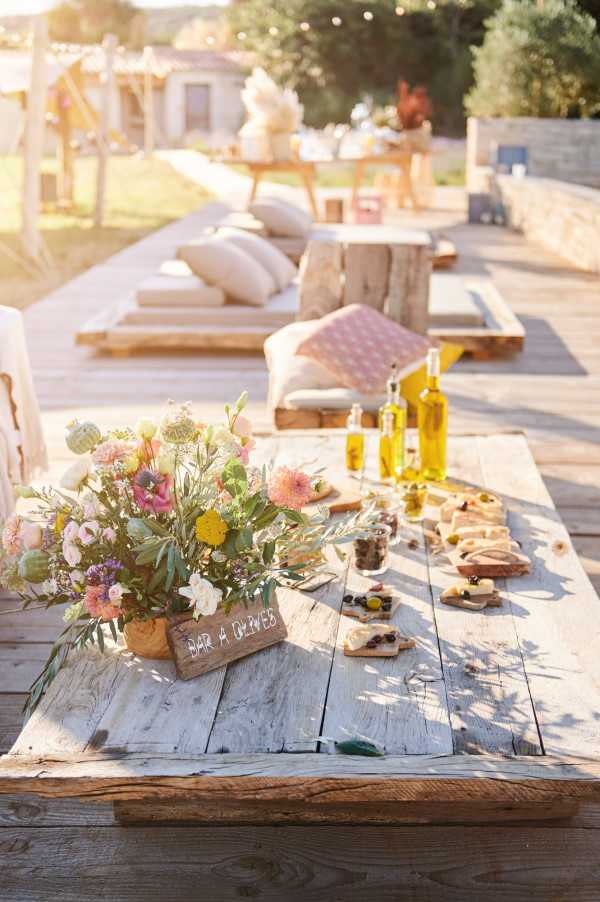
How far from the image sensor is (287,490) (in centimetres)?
216

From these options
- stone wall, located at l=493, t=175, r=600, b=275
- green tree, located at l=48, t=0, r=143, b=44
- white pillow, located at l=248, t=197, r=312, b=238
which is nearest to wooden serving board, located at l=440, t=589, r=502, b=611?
white pillow, located at l=248, t=197, r=312, b=238

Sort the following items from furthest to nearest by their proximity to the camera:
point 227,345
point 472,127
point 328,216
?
point 472,127
point 328,216
point 227,345

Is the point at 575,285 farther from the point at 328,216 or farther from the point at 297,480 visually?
the point at 297,480

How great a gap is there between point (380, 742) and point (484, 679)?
0.30m

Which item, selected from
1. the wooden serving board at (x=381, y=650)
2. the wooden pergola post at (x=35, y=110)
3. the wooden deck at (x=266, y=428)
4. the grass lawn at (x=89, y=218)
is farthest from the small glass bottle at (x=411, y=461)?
the wooden pergola post at (x=35, y=110)

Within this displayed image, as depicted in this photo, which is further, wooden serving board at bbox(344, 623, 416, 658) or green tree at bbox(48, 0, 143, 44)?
green tree at bbox(48, 0, 143, 44)

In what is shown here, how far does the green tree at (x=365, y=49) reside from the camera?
1001 inches

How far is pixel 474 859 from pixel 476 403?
145 inches

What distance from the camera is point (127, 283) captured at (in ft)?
31.6

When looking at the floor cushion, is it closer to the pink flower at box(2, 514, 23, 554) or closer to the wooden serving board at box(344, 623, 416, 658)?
the wooden serving board at box(344, 623, 416, 658)

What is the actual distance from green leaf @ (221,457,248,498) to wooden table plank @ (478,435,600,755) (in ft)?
2.12

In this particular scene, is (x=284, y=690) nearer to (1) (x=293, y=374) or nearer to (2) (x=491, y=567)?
(2) (x=491, y=567)

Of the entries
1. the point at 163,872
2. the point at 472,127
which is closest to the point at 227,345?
the point at 163,872

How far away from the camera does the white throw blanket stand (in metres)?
3.64
